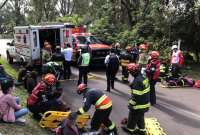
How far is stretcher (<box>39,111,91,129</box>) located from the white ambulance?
34.1ft

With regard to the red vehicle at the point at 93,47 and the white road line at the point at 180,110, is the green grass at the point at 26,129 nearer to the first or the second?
the white road line at the point at 180,110

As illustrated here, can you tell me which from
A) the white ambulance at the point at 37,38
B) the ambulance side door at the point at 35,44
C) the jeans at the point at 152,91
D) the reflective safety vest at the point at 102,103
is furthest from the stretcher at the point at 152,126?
the ambulance side door at the point at 35,44

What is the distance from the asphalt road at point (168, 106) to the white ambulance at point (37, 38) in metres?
2.90

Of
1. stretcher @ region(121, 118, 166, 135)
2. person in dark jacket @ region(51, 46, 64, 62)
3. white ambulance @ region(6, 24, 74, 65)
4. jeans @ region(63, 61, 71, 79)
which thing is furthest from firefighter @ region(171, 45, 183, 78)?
stretcher @ region(121, 118, 166, 135)

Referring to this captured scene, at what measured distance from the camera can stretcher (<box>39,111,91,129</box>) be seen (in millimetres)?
11016

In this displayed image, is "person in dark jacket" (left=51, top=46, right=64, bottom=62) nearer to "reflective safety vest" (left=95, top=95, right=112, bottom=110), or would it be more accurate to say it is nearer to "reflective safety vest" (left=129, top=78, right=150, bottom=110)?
"reflective safety vest" (left=129, top=78, right=150, bottom=110)

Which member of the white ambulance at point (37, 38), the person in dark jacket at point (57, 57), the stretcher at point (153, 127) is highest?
the white ambulance at point (37, 38)

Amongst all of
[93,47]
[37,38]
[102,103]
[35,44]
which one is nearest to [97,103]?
[102,103]

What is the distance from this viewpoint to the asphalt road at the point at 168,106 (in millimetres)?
12242

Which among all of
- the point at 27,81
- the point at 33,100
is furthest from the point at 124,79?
the point at 33,100

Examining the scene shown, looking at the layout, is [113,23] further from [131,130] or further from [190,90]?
[131,130]

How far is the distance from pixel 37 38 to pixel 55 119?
1075 cm

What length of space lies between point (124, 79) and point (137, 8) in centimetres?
1616

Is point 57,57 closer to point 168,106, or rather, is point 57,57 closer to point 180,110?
point 168,106
